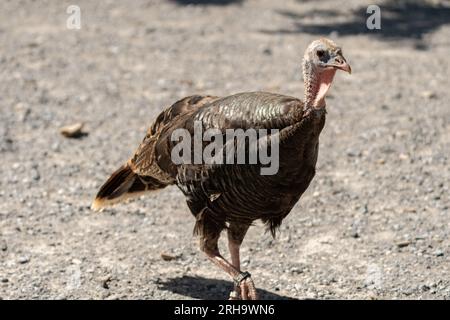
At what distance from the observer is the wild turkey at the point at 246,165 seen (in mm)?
5137

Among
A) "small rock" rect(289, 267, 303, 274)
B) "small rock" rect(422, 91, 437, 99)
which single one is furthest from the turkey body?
"small rock" rect(422, 91, 437, 99)

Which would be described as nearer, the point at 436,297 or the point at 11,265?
the point at 436,297

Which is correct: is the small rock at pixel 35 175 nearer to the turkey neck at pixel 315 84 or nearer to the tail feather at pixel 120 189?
the tail feather at pixel 120 189

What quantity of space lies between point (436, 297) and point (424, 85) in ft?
17.0

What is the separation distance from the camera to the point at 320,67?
5.19m

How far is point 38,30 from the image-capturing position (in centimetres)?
1310

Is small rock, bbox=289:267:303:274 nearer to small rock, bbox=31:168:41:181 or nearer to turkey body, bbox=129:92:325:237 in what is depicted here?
turkey body, bbox=129:92:325:237

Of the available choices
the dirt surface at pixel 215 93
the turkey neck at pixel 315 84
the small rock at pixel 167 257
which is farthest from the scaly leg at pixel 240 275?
the turkey neck at pixel 315 84

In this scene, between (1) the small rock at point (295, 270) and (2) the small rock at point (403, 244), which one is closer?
(1) the small rock at point (295, 270)

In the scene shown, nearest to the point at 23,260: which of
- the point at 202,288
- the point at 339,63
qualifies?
the point at 202,288

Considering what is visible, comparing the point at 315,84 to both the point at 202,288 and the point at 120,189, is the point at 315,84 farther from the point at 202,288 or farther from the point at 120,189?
the point at 120,189

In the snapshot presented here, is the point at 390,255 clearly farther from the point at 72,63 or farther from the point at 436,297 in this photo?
the point at 72,63

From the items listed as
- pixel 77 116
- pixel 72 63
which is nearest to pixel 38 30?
pixel 72 63

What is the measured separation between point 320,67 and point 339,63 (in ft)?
0.46
